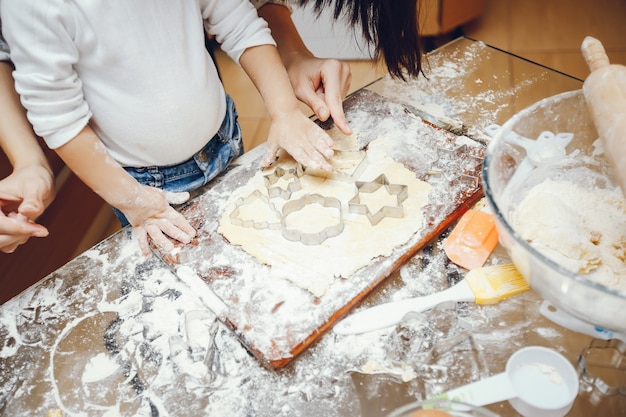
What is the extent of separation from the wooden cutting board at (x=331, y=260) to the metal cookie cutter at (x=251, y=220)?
1.4 inches

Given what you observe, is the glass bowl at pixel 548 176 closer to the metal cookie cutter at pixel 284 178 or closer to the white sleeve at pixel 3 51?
the metal cookie cutter at pixel 284 178

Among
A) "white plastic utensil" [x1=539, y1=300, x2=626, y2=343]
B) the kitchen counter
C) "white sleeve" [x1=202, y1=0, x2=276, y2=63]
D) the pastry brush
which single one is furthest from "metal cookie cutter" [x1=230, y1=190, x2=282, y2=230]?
"white plastic utensil" [x1=539, y1=300, x2=626, y2=343]

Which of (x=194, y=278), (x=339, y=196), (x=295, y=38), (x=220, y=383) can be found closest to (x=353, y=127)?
(x=339, y=196)

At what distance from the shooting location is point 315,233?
856 mm

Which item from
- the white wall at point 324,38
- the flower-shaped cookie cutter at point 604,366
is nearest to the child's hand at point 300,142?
the flower-shaped cookie cutter at point 604,366

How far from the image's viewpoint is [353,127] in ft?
3.58

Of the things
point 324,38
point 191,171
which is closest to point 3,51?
point 191,171

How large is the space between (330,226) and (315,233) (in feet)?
0.10

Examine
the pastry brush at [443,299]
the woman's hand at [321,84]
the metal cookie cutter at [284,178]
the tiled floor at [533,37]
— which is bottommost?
the tiled floor at [533,37]

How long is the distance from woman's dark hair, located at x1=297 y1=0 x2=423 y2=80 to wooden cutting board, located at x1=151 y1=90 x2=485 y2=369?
130 mm

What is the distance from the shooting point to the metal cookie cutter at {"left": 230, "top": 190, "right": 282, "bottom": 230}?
0.89 metres

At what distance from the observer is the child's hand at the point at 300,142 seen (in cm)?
95

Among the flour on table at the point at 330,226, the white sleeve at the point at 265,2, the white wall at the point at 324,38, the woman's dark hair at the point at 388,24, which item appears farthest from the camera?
the white wall at the point at 324,38

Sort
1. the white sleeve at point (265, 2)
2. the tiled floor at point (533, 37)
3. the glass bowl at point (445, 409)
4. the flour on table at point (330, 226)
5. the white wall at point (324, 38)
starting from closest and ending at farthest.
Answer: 1. the glass bowl at point (445, 409)
2. the flour on table at point (330, 226)
3. the white sleeve at point (265, 2)
4. the tiled floor at point (533, 37)
5. the white wall at point (324, 38)
